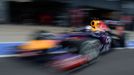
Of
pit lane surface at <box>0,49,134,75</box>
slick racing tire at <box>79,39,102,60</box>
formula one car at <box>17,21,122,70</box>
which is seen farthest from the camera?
slick racing tire at <box>79,39,102,60</box>

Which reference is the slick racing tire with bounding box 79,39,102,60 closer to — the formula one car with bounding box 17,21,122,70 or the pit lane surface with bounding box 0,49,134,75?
the formula one car with bounding box 17,21,122,70

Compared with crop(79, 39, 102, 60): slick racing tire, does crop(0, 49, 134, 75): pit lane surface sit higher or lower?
lower

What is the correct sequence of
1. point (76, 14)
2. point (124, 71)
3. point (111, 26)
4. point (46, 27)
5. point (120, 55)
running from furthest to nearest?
1. point (46, 27)
2. point (76, 14)
3. point (111, 26)
4. point (120, 55)
5. point (124, 71)

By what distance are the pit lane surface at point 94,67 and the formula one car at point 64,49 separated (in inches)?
8.9

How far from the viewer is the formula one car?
8.24m

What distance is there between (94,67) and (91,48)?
1.82 feet

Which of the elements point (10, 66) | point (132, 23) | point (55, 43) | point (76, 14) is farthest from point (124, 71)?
point (132, 23)

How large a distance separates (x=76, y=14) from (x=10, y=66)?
796 centimetres

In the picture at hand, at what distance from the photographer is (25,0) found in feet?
55.6

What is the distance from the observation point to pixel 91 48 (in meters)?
8.98

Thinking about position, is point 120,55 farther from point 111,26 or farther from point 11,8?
point 11,8

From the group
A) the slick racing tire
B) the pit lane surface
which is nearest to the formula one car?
the slick racing tire

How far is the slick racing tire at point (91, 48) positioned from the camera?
28.5 ft

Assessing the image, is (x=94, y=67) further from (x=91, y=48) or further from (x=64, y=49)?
(x=64, y=49)
